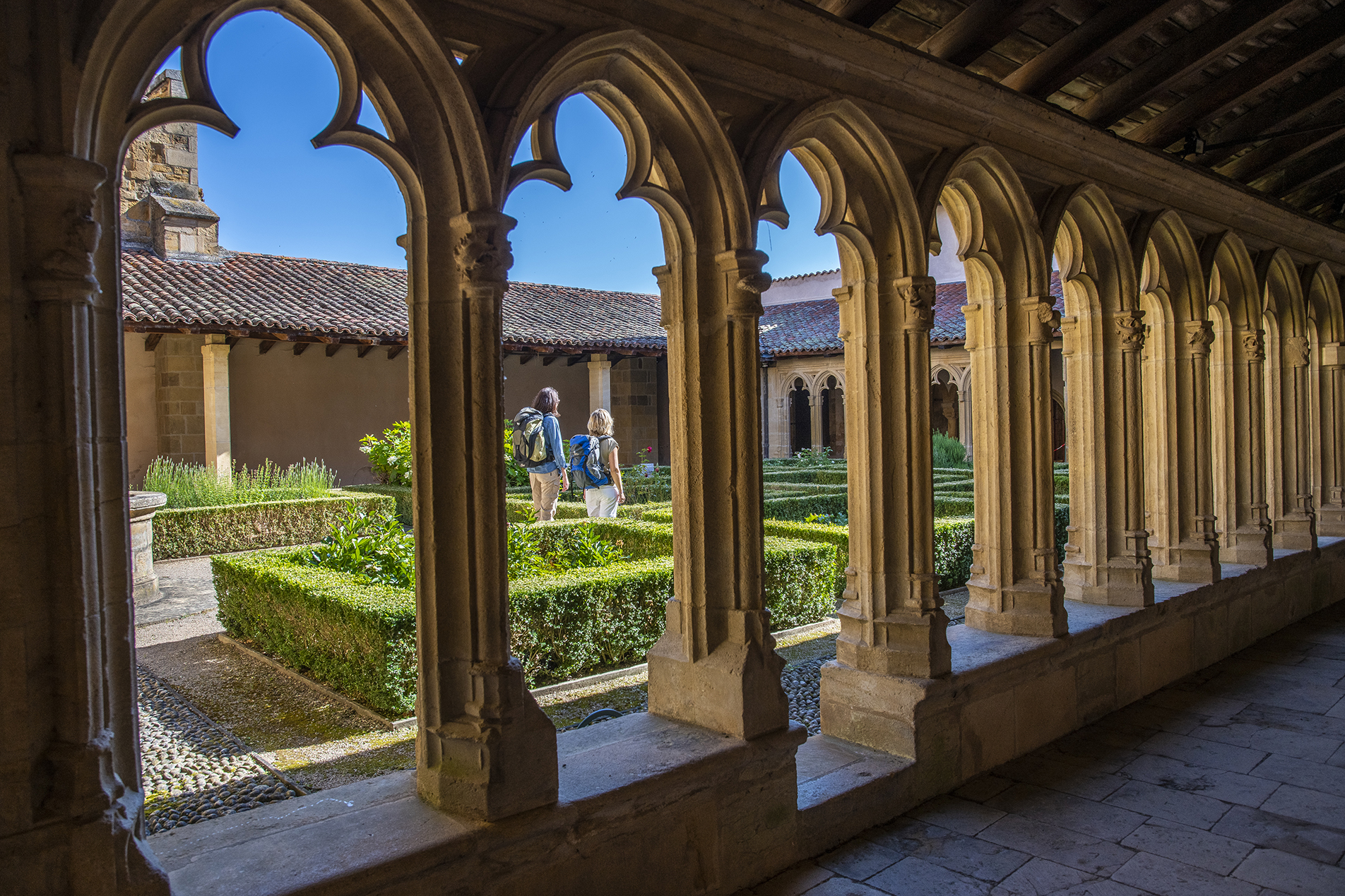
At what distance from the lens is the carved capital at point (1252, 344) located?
5.77m

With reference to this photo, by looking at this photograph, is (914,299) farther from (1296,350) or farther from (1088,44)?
(1296,350)

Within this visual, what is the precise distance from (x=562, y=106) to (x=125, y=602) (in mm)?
1634

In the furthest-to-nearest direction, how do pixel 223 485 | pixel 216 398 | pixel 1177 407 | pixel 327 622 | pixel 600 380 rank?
1. pixel 600 380
2. pixel 216 398
3. pixel 223 485
4. pixel 1177 407
5. pixel 327 622

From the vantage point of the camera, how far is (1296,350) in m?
6.50

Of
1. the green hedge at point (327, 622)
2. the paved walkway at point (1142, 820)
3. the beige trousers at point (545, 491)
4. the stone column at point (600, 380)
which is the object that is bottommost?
the paved walkway at point (1142, 820)

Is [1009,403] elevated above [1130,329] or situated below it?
below

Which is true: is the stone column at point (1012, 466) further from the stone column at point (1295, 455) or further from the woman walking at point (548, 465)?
the woman walking at point (548, 465)

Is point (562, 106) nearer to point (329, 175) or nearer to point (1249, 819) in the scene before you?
point (1249, 819)

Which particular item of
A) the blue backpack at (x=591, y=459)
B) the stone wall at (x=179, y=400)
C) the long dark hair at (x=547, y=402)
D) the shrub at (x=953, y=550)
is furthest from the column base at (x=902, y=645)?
the stone wall at (x=179, y=400)

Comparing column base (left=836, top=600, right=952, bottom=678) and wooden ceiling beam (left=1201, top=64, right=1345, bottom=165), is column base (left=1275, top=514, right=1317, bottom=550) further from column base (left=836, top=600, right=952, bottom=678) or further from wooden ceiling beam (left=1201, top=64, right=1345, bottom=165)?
column base (left=836, top=600, right=952, bottom=678)

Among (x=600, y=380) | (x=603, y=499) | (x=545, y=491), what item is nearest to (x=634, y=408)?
(x=600, y=380)

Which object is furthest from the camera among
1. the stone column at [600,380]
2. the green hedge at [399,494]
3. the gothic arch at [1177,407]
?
the stone column at [600,380]

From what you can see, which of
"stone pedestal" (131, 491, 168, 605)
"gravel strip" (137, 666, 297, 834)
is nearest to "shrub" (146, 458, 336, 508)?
"stone pedestal" (131, 491, 168, 605)

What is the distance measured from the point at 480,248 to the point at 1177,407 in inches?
175
